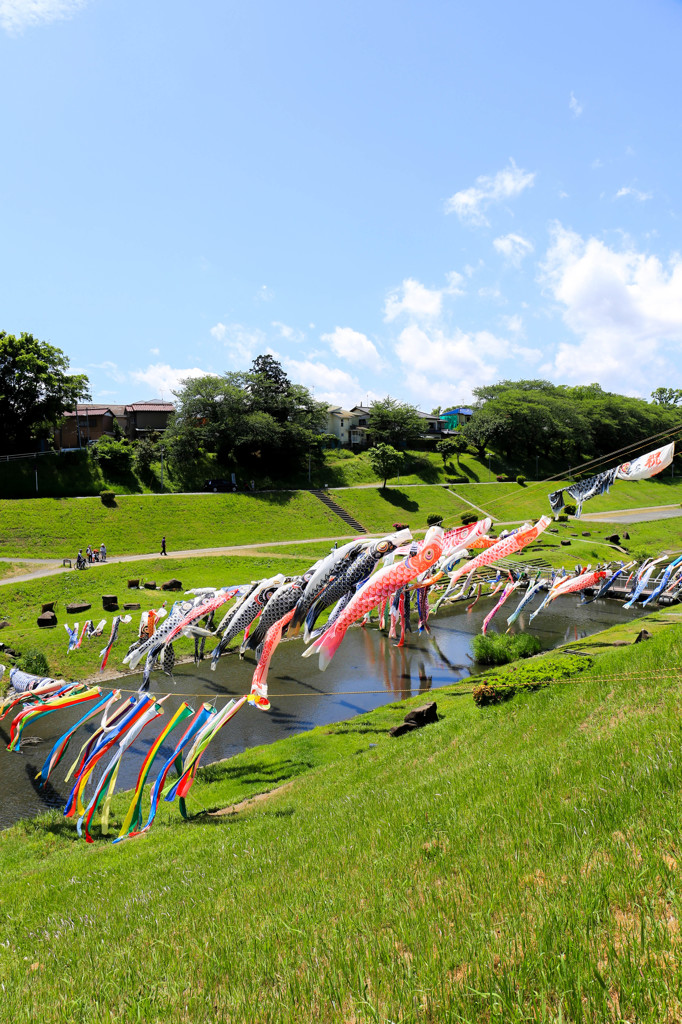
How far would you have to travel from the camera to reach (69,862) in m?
11.5

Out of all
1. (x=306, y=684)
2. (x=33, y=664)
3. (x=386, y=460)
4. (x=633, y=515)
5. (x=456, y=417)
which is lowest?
(x=306, y=684)

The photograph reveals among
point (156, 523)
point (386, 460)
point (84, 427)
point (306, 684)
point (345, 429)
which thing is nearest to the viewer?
point (306, 684)

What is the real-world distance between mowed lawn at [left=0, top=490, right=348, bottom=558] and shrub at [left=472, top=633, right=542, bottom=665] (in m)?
28.8

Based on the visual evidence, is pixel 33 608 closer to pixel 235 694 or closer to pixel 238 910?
pixel 235 694

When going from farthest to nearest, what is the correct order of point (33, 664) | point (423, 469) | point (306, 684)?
point (423, 469) < point (306, 684) < point (33, 664)

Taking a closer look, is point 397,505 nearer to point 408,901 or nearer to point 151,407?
point 151,407

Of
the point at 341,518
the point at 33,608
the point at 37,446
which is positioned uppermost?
the point at 37,446

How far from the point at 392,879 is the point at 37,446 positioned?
62407 millimetres

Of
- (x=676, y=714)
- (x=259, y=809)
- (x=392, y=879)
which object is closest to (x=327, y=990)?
(x=392, y=879)

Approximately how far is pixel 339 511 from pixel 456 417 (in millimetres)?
57252

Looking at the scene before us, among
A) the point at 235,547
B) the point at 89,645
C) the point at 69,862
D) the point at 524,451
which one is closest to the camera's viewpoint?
the point at 69,862

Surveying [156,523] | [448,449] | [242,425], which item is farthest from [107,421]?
[448,449]

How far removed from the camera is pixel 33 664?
22.8 m

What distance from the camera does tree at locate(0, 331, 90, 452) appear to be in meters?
53.7
